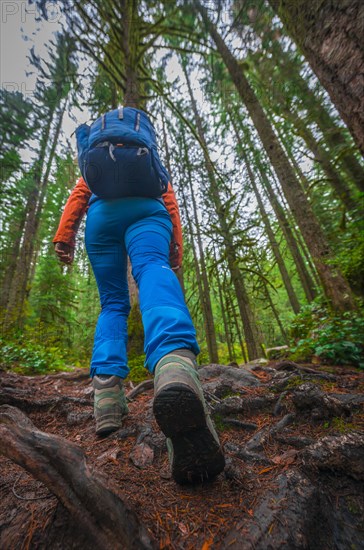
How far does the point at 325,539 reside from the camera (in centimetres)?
81

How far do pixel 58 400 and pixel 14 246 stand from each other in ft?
45.3

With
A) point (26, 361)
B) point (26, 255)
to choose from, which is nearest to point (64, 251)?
point (26, 361)

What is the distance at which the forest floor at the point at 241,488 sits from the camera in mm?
825

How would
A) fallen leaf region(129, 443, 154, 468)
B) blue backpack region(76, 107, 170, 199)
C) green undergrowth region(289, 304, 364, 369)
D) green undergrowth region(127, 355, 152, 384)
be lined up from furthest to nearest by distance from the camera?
green undergrowth region(127, 355, 152, 384) < green undergrowth region(289, 304, 364, 369) < blue backpack region(76, 107, 170, 199) < fallen leaf region(129, 443, 154, 468)

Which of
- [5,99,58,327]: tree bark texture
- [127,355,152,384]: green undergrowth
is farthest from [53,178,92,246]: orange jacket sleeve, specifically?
[5,99,58,327]: tree bark texture

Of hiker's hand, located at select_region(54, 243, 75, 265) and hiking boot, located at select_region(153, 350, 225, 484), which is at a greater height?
hiker's hand, located at select_region(54, 243, 75, 265)

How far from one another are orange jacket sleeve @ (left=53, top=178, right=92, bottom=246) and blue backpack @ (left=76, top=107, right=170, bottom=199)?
380mm

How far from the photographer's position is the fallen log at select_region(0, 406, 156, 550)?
30.5 inches

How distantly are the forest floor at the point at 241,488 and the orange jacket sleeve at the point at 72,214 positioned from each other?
1.23m

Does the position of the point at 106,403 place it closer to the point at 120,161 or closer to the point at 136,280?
the point at 136,280

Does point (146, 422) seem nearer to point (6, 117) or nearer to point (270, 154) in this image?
point (270, 154)

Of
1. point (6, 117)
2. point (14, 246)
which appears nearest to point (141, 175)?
point (6, 117)

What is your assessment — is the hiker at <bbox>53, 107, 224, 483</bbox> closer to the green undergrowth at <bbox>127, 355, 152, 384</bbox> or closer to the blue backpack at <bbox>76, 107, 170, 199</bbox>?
the blue backpack at <bbox>76, 107, 170, 199</bbox>

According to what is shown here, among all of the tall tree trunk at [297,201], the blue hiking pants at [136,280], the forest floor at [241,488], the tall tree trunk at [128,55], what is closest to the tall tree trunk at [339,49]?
the blue hiking pants at [136,280]
